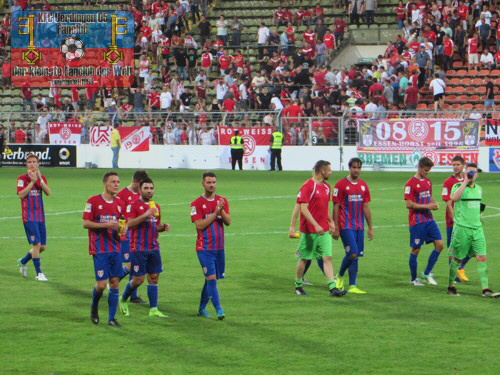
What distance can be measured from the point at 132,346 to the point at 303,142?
105 feet

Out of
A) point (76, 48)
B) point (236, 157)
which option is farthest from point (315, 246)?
point (76, 48)

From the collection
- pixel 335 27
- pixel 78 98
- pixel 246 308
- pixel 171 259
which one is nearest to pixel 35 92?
pixel 78 98

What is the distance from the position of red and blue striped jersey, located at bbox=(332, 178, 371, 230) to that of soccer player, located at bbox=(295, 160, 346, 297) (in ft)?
1.63

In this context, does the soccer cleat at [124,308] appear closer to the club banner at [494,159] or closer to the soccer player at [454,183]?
the soccer player at [454,183]

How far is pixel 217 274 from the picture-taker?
43.4ft

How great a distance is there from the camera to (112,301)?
498 inches

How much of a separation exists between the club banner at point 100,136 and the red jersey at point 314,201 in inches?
1290

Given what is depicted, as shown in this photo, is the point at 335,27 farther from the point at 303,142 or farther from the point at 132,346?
the point at 132,346

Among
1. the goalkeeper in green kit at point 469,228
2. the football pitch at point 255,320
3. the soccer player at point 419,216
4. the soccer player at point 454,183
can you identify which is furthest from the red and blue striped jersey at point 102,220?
the soccer player at point 454,183

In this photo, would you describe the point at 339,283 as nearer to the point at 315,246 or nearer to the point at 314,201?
the point at 315,246

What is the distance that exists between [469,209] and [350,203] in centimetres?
182

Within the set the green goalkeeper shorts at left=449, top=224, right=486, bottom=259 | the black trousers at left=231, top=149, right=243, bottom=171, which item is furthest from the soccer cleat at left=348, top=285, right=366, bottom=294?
the black trousers at left=231, top=149, right=243, bottom=171

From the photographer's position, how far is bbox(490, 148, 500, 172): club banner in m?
39.2

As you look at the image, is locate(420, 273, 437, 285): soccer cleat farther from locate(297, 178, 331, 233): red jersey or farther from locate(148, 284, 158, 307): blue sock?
locate(148, 284, 158, 307): blue sock
